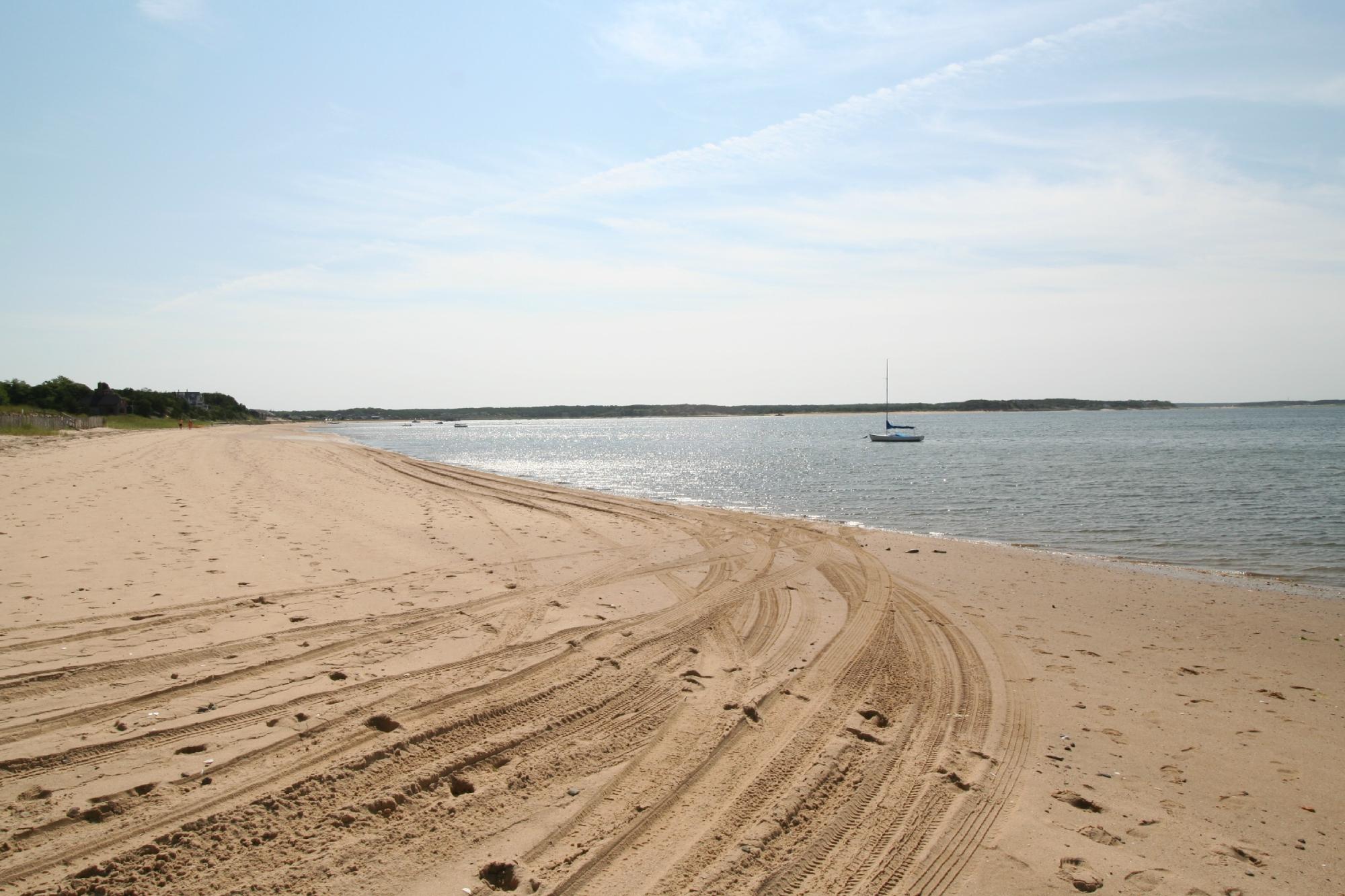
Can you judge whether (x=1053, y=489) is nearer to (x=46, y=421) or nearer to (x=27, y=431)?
(x=27, y=431)

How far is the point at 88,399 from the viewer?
235 feet

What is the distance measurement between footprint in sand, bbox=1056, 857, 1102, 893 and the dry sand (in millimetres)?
12

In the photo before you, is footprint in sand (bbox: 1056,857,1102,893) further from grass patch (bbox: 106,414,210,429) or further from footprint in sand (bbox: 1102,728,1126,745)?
grass patch (bbox: 106,414,210,429)

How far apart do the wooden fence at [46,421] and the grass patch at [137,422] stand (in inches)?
132

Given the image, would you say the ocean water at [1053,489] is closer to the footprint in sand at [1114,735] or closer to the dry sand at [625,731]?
the dry sand at [625,731]

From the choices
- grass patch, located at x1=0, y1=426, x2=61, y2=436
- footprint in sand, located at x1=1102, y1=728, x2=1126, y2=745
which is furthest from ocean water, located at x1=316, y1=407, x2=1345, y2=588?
grass patch, located at x1=0, y1=426, x2=61, y2=436

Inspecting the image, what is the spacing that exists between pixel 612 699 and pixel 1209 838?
4023 millimetres

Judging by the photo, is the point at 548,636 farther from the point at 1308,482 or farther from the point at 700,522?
the point at 1308,482

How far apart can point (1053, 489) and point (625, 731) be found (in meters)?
28.2

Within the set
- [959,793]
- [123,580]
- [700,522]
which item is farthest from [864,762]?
[700,522]

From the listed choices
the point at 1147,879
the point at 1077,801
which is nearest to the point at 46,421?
the point at 1077,801

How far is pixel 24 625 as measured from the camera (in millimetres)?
6434

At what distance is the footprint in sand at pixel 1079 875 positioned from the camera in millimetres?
3900

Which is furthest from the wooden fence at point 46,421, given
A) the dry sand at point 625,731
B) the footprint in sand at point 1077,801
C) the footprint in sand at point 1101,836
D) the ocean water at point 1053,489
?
the footprint in sand at point 1101,836
